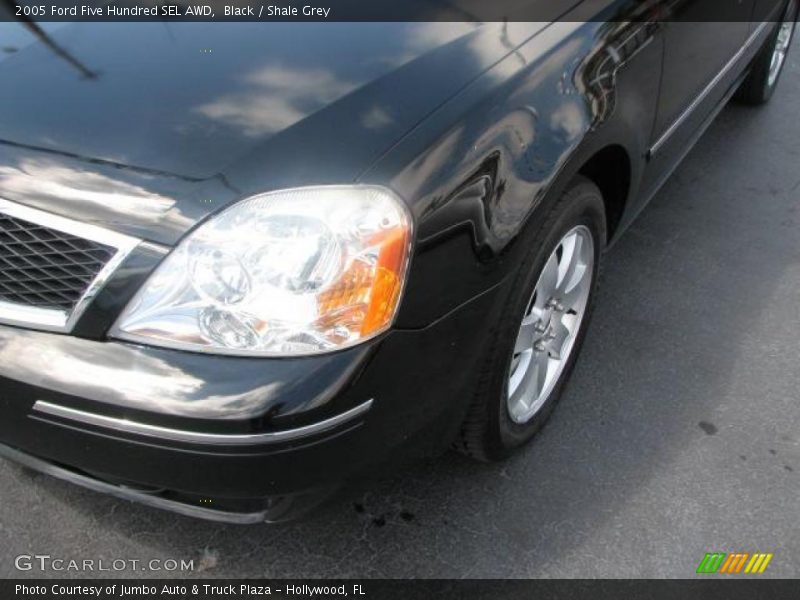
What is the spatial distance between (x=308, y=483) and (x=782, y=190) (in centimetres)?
309

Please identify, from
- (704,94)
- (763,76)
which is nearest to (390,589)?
(704,94)

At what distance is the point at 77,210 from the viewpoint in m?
1.60

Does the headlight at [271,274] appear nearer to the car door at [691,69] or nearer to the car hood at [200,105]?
the car hood at [200,105]

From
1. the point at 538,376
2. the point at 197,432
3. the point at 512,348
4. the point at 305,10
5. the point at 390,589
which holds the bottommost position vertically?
the point at 390,589

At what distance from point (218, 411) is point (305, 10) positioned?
41.8 inches

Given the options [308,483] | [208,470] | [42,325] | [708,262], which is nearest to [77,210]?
[42,325]

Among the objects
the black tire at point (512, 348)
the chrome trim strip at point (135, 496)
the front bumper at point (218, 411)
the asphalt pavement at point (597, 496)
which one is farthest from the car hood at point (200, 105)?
the asphalt pavement at point (597, 496)

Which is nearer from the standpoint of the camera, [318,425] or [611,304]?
[318,425]

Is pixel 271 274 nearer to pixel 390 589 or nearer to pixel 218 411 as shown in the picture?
pixel 218 411

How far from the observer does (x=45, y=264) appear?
1644mm

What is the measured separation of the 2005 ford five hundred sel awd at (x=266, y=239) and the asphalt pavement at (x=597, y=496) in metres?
0.33

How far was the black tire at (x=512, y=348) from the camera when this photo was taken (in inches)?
75.5

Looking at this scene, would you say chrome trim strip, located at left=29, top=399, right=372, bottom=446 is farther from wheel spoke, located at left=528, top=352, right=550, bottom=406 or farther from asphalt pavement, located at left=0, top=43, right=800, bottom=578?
wheel spoke, located at left=528, top=352, right=550, bottom=406

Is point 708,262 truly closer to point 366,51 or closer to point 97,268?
point 366,51
